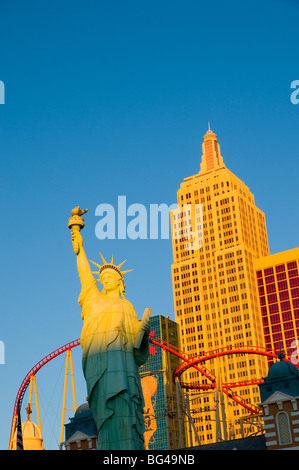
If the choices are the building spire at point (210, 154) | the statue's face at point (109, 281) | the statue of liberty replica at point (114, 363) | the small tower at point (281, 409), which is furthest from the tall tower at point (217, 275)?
the statue of liberty replica at point (114, 363)

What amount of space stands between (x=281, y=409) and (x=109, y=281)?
892 cm

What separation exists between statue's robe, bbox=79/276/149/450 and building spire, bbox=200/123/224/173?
77349 millimetres

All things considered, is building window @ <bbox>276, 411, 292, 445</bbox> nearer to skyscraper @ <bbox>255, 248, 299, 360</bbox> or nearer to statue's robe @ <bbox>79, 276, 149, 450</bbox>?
statue's robe @ <bbox>79, 276, 149, 450</bbox>

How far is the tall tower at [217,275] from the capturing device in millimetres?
89688

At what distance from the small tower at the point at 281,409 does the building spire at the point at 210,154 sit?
74780 millimetres

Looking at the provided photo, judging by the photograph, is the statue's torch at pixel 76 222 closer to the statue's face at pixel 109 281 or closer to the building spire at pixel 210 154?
the statue's face at pixel 109 281

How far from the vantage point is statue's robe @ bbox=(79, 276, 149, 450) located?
26328 mm

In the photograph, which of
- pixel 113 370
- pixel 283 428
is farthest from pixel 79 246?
pixel 283 428

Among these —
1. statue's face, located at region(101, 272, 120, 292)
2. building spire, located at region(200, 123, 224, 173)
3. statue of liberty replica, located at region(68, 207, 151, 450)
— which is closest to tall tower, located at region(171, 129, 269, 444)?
building spire, located at region(200, 123, 224, 173)

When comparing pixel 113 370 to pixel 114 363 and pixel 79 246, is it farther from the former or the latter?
pixel 79 246

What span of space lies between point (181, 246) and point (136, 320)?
70.8m
